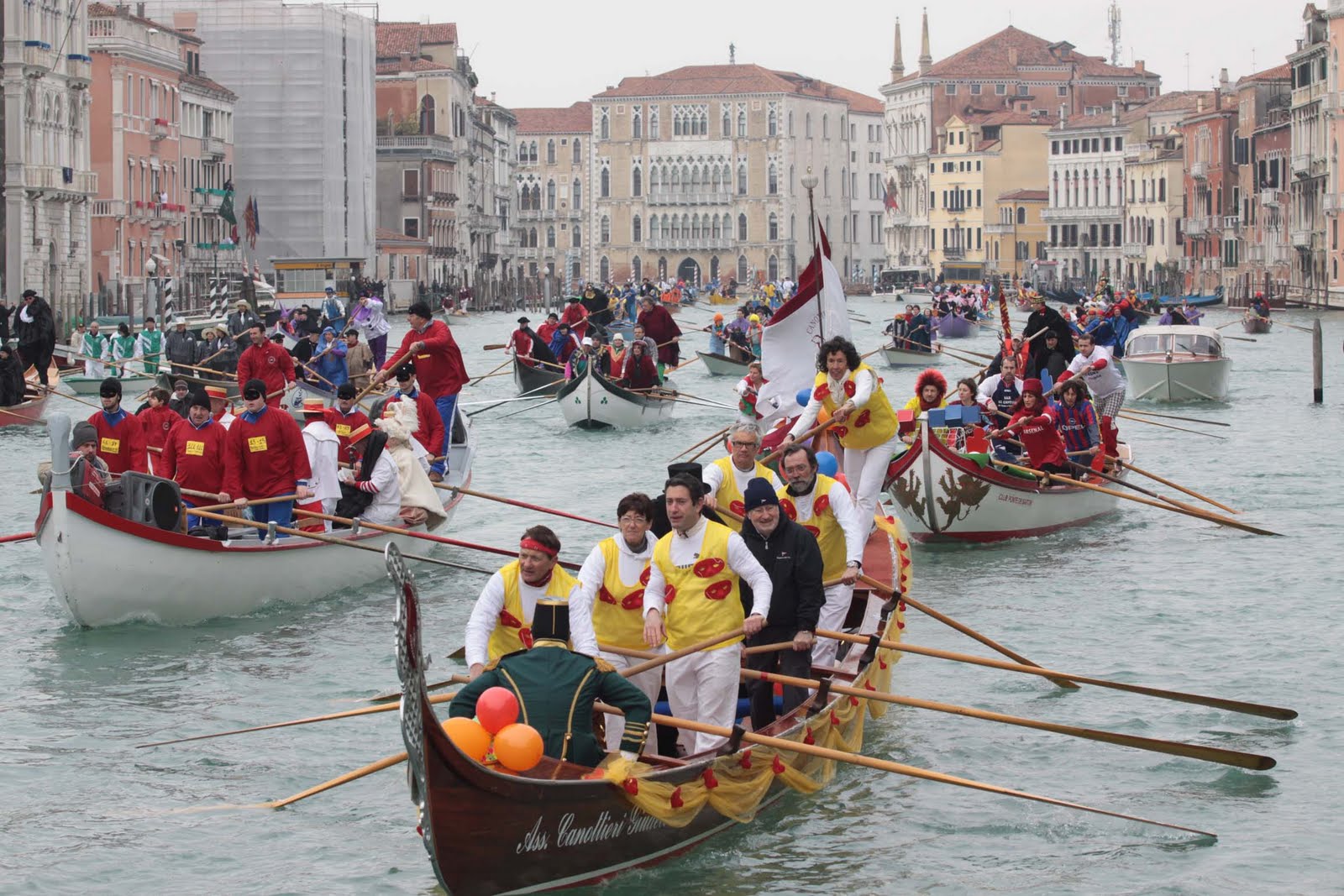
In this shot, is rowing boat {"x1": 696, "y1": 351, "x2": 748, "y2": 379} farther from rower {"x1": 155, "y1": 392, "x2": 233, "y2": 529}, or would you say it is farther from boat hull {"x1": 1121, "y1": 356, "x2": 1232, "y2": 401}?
rower {"x1": 155, "y1": 392, "x2": 233, "y2": 529}

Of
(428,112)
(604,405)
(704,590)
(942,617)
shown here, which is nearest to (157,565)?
(942,617)

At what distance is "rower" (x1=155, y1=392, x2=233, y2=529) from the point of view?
42.5 ft

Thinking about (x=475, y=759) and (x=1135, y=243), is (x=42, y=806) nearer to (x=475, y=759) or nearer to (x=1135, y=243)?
(x=475, y=759)

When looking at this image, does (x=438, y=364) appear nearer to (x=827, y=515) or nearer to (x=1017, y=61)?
(x=827, y=515)

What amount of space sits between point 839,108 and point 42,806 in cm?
12059

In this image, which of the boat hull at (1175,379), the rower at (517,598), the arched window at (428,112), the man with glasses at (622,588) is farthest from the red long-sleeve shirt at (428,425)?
the arched window at (428,112)

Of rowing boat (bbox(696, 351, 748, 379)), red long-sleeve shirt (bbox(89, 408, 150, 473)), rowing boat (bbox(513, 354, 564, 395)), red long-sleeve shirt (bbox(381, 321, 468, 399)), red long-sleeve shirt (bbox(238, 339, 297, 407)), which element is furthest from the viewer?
rowing boat (bbox(696, 351, 748, 379))

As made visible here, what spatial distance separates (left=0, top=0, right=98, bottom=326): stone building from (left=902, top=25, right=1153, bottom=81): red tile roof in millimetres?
81125

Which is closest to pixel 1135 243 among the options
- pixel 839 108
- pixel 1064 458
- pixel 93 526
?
pixel 839 108

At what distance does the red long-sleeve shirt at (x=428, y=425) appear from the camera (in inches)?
616

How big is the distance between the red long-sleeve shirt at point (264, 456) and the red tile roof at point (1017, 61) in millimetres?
112162

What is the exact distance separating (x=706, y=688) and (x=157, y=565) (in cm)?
502

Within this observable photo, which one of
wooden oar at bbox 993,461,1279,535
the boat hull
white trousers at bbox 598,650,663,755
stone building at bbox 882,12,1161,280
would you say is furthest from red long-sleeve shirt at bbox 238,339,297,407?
stone building at bbox 882,12,1161,280

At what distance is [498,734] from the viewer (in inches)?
282
